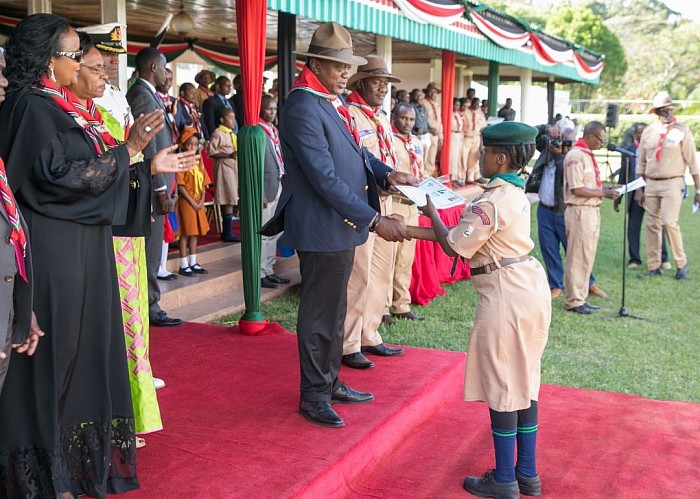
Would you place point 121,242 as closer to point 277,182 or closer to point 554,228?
point 277,182

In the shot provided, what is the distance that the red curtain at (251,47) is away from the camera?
556cm

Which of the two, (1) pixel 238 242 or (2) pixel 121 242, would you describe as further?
(1) pixel 238 242

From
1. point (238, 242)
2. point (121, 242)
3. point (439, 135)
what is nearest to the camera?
point (121, 242)

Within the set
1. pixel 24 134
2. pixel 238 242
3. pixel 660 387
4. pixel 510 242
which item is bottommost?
pixel 660 387

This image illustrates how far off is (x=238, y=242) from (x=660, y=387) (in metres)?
4.94

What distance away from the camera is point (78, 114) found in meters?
2.94

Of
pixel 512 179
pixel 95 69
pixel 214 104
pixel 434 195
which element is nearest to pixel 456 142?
pixel 214 104

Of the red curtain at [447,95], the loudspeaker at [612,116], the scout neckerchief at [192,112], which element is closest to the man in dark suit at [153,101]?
the scout neckerchief at [192,112]

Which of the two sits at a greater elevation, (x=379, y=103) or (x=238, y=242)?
(x=379, y=103)

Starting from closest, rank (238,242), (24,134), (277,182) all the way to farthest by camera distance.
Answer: (24,134) < (277,182) < (238,242)

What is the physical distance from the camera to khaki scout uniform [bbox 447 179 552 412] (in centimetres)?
345

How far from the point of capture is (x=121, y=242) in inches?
136

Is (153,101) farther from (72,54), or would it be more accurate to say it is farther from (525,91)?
(525,91)

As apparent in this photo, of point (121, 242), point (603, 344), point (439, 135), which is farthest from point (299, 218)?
point (439, 135)
